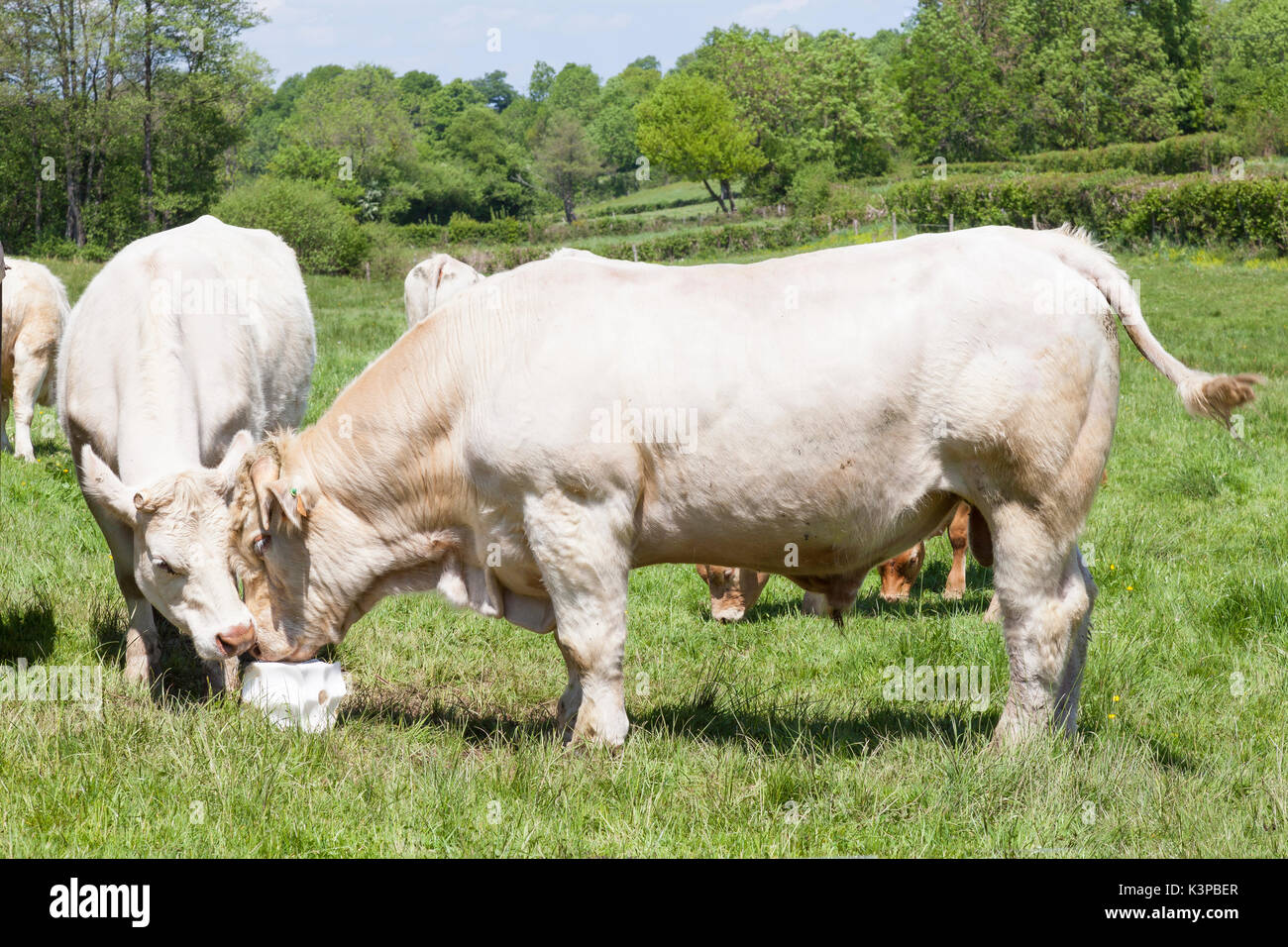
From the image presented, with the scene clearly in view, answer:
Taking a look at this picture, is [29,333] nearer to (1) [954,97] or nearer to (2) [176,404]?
(2) [176,404]

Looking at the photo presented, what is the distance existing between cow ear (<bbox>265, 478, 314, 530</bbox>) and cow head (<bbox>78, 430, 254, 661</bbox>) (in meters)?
0.27

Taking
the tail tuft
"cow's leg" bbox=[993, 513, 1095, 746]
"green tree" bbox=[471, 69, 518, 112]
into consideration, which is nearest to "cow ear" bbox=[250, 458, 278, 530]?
"cow's leg" bbox=[993, 513, 1095, 746]

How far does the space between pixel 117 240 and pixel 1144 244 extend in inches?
2017

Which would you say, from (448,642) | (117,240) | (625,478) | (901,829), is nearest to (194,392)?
(448,642)

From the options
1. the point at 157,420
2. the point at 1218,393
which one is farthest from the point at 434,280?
the point at 1218,393

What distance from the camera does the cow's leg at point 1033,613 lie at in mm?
4578

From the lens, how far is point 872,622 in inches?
289

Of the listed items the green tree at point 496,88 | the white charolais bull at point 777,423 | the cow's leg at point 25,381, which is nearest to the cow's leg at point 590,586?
the white charolais bull at point 777,423

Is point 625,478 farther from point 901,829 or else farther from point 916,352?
point 901,829

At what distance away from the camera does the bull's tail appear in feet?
14.7

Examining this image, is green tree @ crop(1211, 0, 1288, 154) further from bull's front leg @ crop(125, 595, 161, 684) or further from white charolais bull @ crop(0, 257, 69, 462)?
bull's front leg @ crop(125, 595, 161, 684)

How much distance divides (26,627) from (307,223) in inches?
1903

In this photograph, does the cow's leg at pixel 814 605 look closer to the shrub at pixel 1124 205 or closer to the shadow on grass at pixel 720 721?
the shadow on grass at pixel 720 721

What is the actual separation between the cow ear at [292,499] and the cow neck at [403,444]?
0.09 metres
